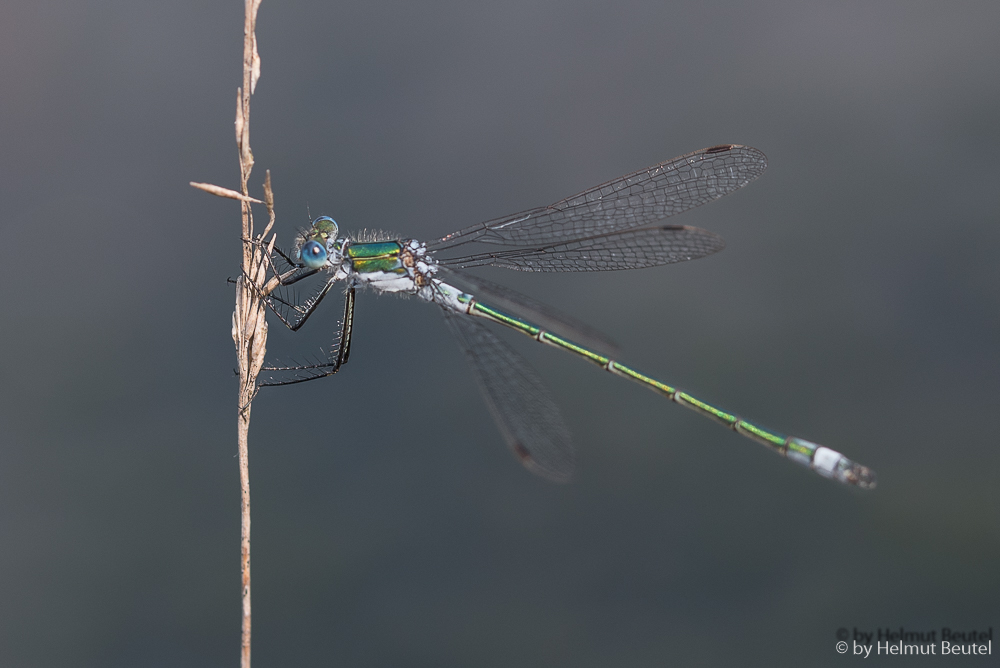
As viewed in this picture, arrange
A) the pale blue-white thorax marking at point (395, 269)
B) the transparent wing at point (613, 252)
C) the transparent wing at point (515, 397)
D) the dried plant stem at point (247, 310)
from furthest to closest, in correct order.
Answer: the transparent wing at point (613, 252) < the pale blue-white thorax marking at point (395, 269) < the transparent wing at point (515, 397) < the dried plant stem at point (247, 310)

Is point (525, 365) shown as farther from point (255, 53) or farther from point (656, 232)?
point (255, 53)

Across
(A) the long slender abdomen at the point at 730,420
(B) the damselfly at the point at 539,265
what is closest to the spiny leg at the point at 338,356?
(B) the damselfly at the point at 539,265

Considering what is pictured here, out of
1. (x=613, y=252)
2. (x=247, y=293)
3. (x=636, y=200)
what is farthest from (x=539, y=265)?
(x=247, y=293)

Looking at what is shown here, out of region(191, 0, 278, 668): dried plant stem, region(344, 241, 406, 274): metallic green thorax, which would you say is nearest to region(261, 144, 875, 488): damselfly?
region(344, 241, 406, 274): metallic green thorax

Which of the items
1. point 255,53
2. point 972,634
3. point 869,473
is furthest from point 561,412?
point 972,634

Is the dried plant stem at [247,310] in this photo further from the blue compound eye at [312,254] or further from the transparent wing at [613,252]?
the transparent wing at [613,252]

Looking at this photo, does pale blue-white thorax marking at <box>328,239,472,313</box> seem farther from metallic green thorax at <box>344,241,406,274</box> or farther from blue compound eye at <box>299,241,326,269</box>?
blue compound eye at <box>299,241,326,269</box>
